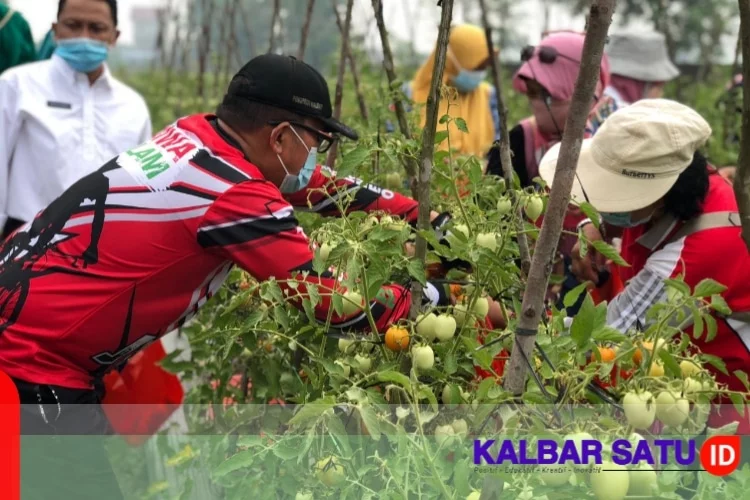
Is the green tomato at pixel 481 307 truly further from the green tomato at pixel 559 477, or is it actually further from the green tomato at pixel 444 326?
the green tomato at pixel 559 477

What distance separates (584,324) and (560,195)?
0.60 feet

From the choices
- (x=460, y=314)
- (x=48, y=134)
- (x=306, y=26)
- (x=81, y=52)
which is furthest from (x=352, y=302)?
(x=81, y=52)

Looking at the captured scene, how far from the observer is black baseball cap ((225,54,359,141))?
1823 millimetres

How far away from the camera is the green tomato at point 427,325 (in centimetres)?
142

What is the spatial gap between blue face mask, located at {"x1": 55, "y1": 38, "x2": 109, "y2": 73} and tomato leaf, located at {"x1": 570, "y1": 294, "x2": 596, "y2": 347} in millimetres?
2415

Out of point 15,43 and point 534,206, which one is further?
point 15,43

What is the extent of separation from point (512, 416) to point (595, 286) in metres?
1.25

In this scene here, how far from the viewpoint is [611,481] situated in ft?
3.65

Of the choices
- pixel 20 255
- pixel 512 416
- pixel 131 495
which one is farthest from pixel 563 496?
pixel 131 495

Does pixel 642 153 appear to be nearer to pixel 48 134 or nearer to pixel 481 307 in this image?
pixel 481 307

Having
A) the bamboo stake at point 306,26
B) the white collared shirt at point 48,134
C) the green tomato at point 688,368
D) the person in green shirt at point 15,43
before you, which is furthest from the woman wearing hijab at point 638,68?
the green tomato at point 688,368

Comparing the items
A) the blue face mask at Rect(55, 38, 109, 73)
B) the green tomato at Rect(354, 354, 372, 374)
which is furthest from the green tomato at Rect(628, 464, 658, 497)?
the blue face mask at Rect(55, 38, 109, 73)

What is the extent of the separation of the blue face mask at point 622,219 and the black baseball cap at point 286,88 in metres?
0.56

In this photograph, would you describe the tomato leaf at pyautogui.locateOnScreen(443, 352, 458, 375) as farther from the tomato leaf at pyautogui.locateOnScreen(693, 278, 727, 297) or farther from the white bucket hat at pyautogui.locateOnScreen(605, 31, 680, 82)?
the white bucket hat at pyautogui.locateOnScreen(605, 31, 680, 82)
